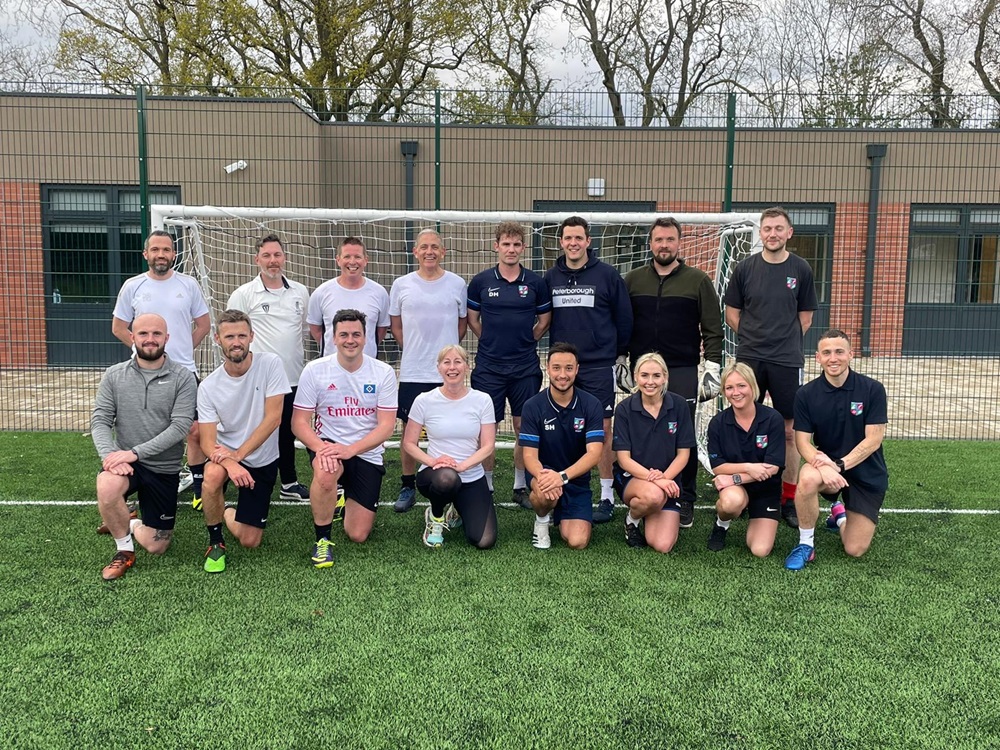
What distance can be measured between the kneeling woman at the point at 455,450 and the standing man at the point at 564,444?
25cm

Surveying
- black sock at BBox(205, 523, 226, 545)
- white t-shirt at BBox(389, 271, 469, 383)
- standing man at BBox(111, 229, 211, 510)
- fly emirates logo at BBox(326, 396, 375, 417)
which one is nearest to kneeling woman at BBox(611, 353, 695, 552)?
white t-shirt at BBox(389, 271, 469, 383)

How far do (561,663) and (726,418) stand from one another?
1.83 metres

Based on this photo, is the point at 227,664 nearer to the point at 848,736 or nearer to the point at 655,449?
the point at 848,736

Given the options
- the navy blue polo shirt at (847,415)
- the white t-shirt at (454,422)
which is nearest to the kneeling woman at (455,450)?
the white t-shirt at (454,422)

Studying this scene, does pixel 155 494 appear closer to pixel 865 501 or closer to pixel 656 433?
pixel 656 433

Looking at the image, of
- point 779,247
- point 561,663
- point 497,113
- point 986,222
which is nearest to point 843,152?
point 986,222

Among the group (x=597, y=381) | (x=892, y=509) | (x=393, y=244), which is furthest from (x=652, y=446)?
(x=393, y=244)

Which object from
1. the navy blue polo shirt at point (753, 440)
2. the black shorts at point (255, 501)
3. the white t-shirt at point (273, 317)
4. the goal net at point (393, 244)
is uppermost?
the goal net at point (393, 244)

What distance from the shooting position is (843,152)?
11023 millimetres

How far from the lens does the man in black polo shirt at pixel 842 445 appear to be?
3797mm

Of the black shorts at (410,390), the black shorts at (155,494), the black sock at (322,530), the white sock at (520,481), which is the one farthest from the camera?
the white sock at (520,481)

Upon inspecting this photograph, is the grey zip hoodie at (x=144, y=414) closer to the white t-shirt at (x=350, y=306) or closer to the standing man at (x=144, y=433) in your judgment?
the standing man at (x=144, y=433)

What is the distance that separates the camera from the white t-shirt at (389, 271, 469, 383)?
4.70 m

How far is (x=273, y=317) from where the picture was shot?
4738 millimetres
